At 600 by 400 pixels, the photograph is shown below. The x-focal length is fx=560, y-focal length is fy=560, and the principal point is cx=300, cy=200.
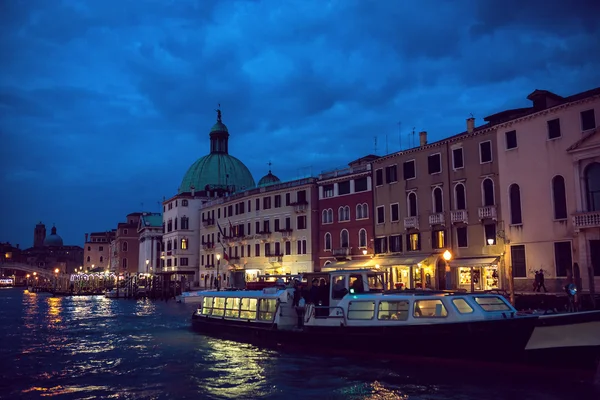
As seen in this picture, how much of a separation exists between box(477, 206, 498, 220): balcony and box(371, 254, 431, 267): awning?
192 inches

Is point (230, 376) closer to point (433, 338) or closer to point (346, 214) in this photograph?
point (433, 338)

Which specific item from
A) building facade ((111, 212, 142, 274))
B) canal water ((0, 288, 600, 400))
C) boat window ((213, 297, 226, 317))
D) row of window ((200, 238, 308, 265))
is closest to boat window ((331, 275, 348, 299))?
canal water ((0, 288, 600, 400))

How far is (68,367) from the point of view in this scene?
18078 millimetres

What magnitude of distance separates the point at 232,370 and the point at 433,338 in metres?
6.10

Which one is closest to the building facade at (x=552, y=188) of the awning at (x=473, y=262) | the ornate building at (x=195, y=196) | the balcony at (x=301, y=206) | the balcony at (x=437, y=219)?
the awning at (x=473, y=262)

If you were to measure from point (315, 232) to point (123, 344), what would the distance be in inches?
1010

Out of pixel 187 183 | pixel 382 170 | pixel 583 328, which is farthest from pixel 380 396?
pixel 187 183

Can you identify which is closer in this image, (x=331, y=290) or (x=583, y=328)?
(x=583, y=328)

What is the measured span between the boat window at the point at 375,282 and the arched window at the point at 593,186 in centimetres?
1312

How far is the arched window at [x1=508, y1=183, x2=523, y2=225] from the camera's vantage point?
30.9 meters

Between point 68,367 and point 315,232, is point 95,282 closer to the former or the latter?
point 315,232

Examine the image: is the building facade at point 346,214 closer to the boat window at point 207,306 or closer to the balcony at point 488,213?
the balcony at point 488,213

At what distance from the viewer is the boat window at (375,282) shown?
20.7m

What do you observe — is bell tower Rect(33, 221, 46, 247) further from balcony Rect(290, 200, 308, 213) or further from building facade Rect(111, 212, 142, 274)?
balcony Rect(290, 200, 308, 213)
